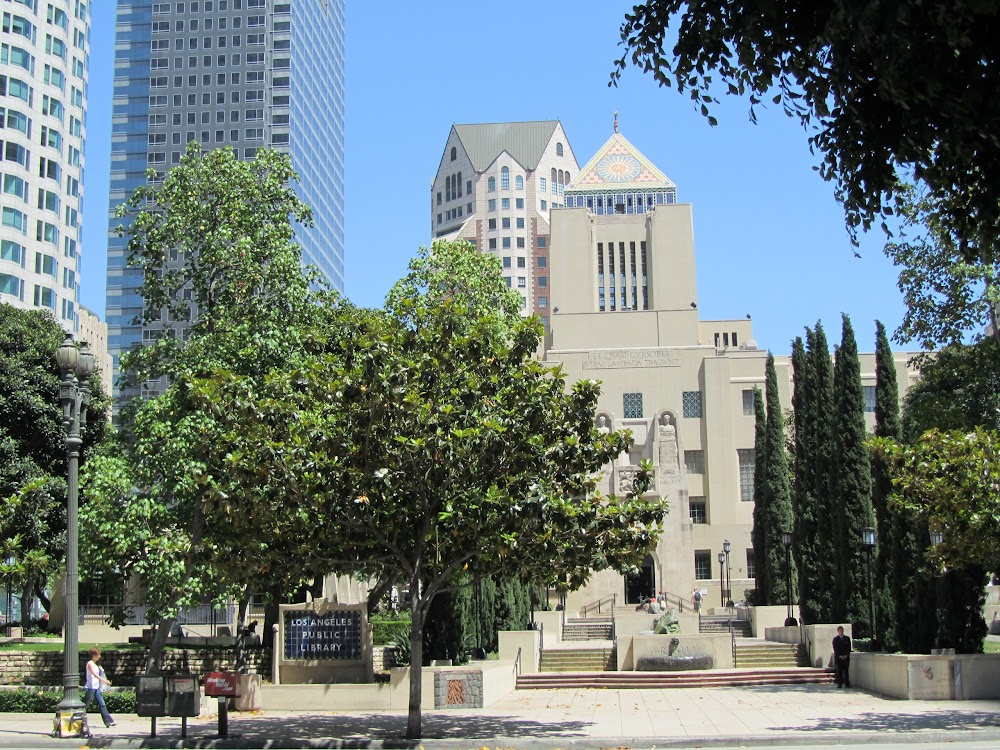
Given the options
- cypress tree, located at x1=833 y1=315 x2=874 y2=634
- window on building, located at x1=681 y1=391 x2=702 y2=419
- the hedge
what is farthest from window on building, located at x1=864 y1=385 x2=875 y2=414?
the hedge

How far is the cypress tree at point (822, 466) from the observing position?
3578 cm

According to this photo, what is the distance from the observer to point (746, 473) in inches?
3044

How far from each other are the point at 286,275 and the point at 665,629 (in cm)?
1712

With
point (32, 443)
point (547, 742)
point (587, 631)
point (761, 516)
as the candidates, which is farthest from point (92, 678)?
point (761, 516)

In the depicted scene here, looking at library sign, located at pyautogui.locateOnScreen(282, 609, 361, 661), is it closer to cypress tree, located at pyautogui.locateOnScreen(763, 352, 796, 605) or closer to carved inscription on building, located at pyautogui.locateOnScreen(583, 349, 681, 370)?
cypress tree, located at pyautogui.locateOnScreen(763, 352, 796, 605)

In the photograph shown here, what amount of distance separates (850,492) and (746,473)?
44023mm

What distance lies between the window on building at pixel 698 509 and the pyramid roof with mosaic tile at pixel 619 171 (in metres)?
78.0

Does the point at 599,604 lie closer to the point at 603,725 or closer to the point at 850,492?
the point at 850,492

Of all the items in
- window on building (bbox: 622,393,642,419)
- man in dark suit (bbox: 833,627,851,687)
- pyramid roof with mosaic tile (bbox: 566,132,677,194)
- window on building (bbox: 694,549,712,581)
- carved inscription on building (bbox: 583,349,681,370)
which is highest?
pyramid roof with mosaic tile (bbox: 566,132,677,194)

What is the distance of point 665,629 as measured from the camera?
3681 centimetres

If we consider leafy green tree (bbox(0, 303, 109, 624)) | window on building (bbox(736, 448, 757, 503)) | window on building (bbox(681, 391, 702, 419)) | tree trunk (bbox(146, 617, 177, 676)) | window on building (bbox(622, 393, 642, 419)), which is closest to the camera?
tree trunk (bbox(146, 617, 177, 676))

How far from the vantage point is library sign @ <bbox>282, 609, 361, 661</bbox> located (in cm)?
2555

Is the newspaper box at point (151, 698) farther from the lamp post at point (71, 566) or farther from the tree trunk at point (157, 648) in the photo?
the tree trunk at point (157, 648)

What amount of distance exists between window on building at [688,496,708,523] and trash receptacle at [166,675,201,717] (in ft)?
200
